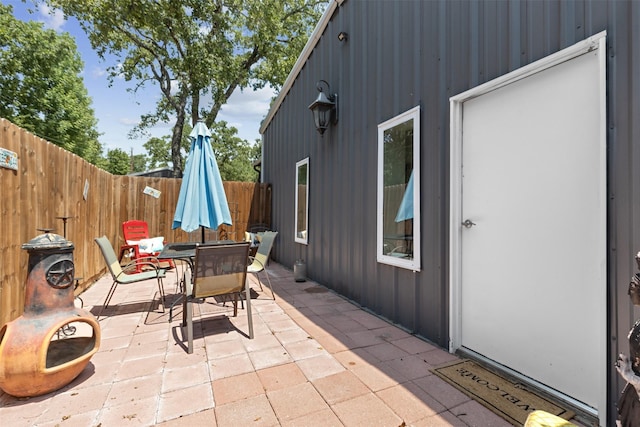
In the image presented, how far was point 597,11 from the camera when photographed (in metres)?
1.73

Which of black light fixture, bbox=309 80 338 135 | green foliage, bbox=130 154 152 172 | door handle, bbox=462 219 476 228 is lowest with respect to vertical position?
door handle, bbox=462 219 476 228

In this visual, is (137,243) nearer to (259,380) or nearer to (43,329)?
(43,329)

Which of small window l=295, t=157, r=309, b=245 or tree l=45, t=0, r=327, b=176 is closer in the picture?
small window l=295, t=157, r=309, b=245

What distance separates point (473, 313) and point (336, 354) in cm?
114

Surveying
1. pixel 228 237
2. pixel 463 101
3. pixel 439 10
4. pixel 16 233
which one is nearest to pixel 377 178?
pixel 463 101

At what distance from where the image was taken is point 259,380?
2.17 meters

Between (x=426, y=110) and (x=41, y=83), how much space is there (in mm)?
21591

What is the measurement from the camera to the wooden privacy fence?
8.32 ft

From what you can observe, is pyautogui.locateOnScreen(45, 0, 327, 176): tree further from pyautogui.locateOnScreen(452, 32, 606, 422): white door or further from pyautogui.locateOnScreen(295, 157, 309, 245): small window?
pyautogui.locateOnScreen(452, 32, 606, 422): white door

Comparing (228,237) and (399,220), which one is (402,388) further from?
Result: (228,237)

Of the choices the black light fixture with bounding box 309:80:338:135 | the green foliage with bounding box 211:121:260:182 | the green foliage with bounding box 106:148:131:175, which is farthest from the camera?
the green foliage with bounding box 106:148:131:175

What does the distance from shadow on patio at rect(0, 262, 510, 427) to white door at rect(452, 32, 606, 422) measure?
538mm

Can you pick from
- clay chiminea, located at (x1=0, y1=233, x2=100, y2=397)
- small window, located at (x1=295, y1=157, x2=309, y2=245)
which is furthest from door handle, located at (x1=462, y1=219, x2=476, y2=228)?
small window, located at (x1=295, y1=157, x2=309, y2=245)

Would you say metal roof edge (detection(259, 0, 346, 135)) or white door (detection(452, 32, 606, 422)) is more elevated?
metal roof edge (detection(259, 0, 346, 135))
